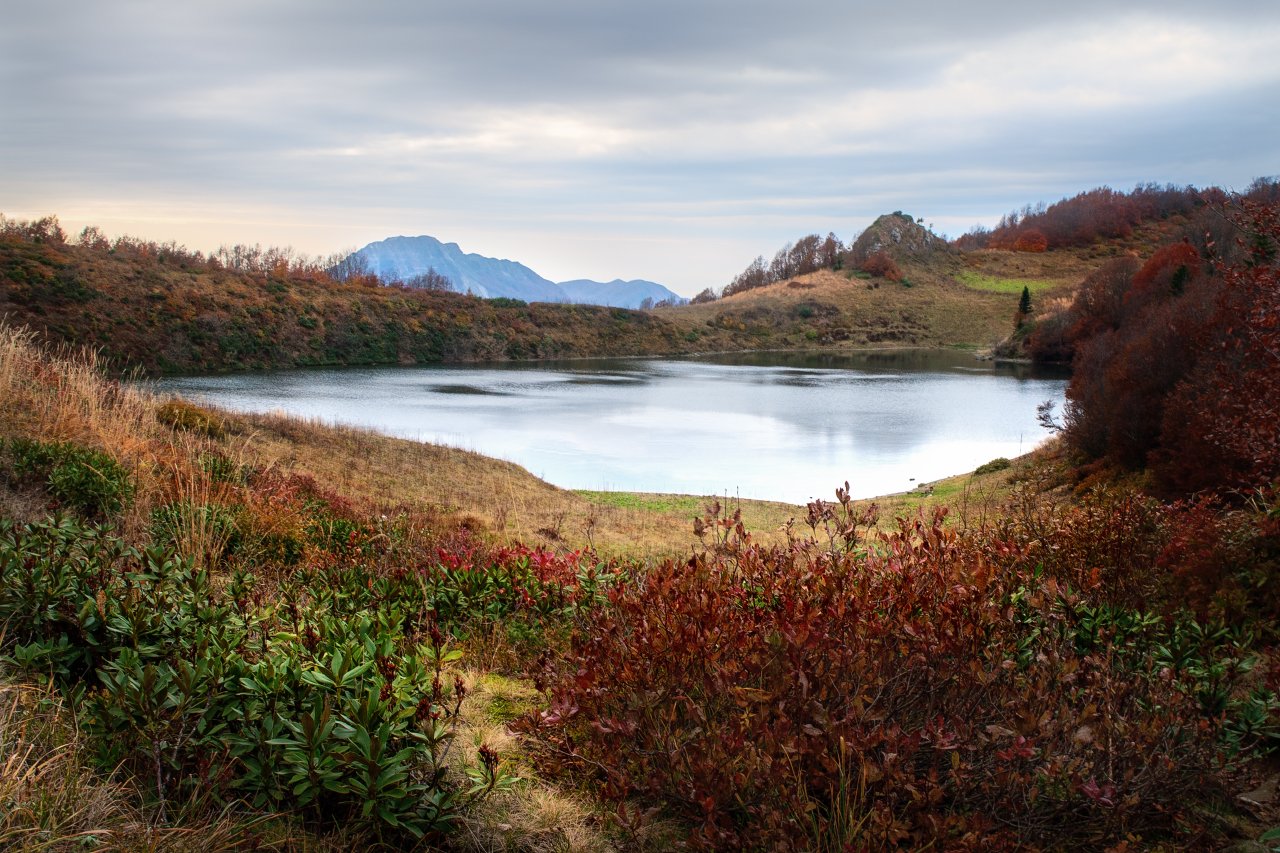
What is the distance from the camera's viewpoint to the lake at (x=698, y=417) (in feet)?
70.8

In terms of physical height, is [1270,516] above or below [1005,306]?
below

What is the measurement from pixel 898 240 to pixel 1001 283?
16986 millimetres

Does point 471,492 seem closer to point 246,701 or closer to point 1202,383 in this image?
point 1202,383

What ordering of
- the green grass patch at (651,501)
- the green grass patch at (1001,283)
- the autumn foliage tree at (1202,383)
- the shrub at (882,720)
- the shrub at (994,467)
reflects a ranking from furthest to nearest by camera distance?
1. the green grass patch at (1001,283)
2. the shrub at (994,467)
3. the green grass patch at (651,501)
4. the autumn foliage tree at (1202,383)
5. the shrub at (882,720)

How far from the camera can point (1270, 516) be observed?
445 centimetres

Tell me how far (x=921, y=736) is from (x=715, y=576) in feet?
5.47

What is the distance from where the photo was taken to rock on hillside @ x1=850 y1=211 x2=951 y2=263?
356 feet

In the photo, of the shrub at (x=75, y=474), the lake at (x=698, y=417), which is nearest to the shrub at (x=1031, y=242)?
the lake at (x=698, y=417)

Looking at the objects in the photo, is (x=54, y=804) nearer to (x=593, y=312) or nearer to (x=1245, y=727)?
(x=1245, y=727)

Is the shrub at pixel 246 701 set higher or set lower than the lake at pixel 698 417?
higher

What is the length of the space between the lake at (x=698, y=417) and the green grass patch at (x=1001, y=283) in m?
47.5

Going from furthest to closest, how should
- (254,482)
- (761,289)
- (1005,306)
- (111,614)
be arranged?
(761,289)
(1005,306)
(254,482)
(111,614)

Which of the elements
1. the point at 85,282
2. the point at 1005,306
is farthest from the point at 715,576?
the point at 1005,306

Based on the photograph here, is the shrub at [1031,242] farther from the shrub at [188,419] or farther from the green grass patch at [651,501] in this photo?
the shrub at [188,419]
